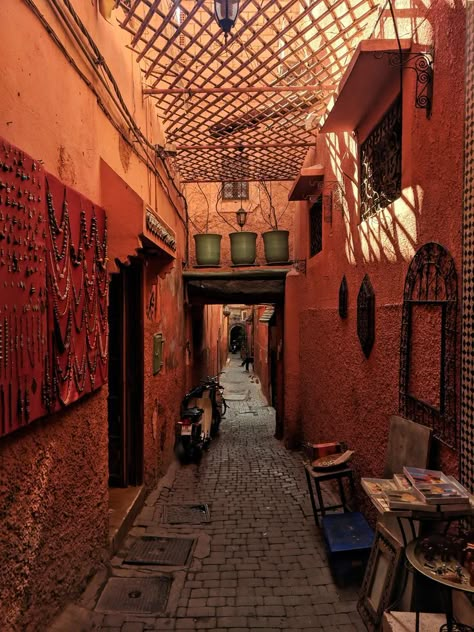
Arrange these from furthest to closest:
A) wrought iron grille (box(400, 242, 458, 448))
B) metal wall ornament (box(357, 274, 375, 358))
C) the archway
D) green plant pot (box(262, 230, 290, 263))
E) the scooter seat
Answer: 1. the archway
2. green plant pot (box(262, 230, 290, 263))
3. the scooter seat
4. metal wall ornament (box(357, 274, 375, 358))
5. wrought iron grille (box(400, 242, 458, 448))

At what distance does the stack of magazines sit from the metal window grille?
9.27 metres

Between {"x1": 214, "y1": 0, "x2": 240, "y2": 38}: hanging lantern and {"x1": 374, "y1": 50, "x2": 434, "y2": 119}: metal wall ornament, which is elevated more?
{"x1": 214, "y1": 0, "x2": 240, "y2": 38}: hanging lantern

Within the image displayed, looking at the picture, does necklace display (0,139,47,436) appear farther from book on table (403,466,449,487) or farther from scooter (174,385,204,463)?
scooter (174,385,204,463)

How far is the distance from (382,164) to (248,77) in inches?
75.4

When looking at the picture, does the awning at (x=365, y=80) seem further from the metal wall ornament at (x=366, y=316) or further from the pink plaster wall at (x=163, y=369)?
the pink plaster wall at (x=163, y=369)

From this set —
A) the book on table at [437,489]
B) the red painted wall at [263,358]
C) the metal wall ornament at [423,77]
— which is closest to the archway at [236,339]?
the red painted wall at [263,358]

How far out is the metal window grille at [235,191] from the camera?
35.8ft

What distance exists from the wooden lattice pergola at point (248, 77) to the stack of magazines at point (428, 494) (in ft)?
13.1

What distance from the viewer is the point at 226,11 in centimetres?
358

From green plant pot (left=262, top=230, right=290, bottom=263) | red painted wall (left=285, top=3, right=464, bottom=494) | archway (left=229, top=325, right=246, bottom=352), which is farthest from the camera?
archway (left=229, top=325, right=246, bottom=352)

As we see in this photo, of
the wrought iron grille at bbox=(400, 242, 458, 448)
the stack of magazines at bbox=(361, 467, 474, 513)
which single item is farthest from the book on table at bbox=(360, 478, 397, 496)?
the wrought iron grille at bbox=(400, 242, 458, 448)

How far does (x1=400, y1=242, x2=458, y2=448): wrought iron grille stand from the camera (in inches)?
110

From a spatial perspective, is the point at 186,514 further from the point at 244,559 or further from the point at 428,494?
the point at 428,494

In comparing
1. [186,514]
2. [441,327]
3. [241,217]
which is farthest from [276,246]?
[441,327]
